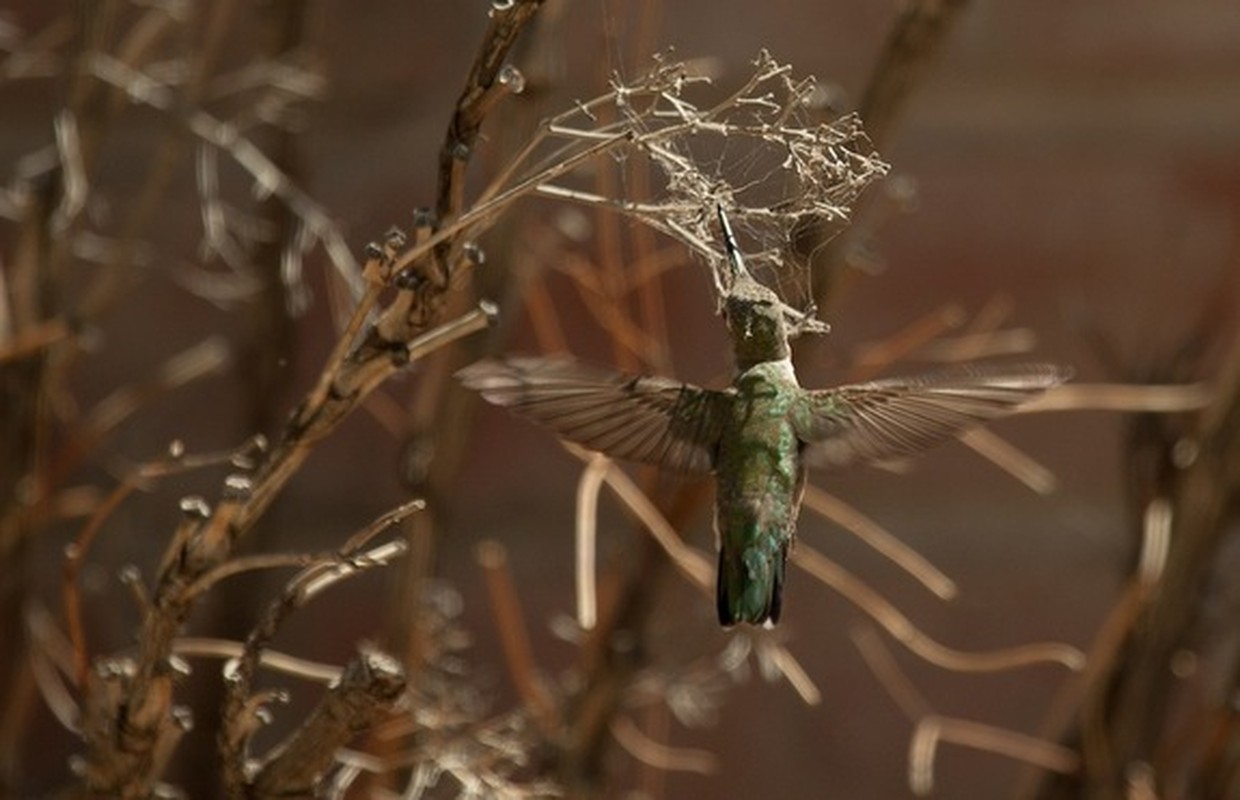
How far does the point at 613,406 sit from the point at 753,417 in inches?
1.3

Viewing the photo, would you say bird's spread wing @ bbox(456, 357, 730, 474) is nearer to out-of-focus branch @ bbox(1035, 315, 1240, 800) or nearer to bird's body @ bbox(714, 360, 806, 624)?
bird's body @ bbox(714, 360, 806, 624)

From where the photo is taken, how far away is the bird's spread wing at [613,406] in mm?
447

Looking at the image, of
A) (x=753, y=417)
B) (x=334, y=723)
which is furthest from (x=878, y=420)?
(x=334, y=723)

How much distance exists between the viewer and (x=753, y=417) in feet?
1.61

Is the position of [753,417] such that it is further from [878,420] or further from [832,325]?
[832,325]

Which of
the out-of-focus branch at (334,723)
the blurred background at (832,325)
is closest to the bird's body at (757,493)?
the out-of-focus branch at (334,723)

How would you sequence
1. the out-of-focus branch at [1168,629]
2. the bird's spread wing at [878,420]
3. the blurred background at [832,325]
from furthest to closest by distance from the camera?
the blurred background at [832,325] → the out-of-focus branch at [1168,629] → the bird's spread wing at [878,420]

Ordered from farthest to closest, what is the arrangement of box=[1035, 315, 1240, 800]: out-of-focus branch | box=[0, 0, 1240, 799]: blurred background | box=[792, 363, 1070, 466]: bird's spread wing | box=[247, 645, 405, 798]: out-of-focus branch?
1. box=[0, 0, 1240, 799]: blurred background
2. box=[1035, 315, 1240, 800]: out-of-focus branch
3. box=[792, 363, 1070, 466]: bird's spread wing
4. box=[247, 645, 405, 798]: out-of-focus branch

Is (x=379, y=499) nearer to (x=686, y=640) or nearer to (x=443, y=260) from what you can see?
(x=686, y=640)

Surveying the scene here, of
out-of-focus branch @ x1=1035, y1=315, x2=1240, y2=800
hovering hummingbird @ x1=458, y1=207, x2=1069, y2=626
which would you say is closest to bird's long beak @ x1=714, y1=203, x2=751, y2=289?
hovering hummingbird @ x1=458, y1=207, x2=1069, y2=626

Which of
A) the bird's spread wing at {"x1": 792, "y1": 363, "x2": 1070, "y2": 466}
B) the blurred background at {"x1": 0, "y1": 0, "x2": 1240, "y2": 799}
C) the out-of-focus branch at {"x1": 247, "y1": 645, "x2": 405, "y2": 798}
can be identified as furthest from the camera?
the blurred background at {"x1": 0, "y1": 0, "x2": 1240, "y2": 799}

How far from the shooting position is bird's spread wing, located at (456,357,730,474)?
45cm

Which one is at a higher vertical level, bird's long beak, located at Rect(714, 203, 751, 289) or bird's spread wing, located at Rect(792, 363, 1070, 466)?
bird's long beak, located at Rect(714, 203, 751, 289)

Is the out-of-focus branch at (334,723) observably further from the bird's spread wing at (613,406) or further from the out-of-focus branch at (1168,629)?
the out-of-focus branch at (1168,629)
